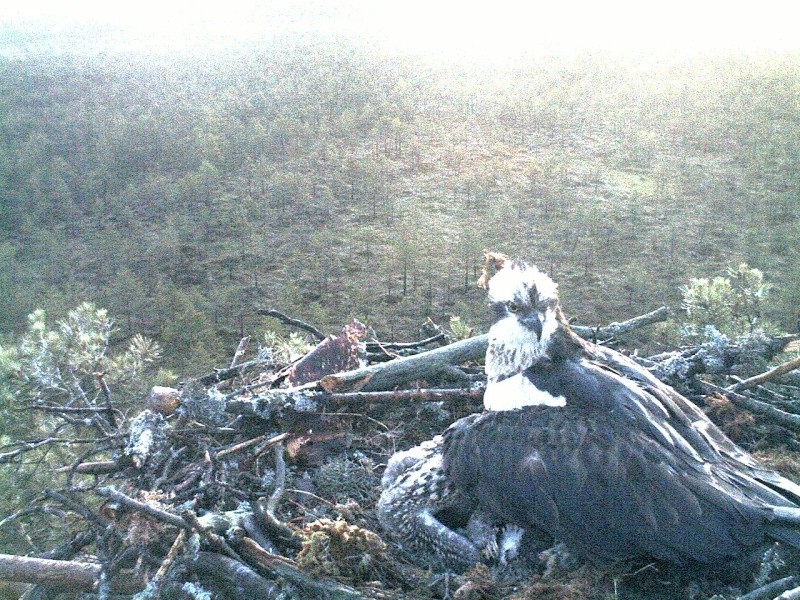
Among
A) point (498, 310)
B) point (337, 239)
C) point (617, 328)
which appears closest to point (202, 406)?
point (498, 310)

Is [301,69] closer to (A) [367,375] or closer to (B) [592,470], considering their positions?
(A) [367,375]

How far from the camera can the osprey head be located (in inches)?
144

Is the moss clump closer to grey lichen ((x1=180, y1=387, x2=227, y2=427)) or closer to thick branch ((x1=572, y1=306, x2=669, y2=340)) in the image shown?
grey lichen ((x1=180, y1=387, x2=227, y2=427))

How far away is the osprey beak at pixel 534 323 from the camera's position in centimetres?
365

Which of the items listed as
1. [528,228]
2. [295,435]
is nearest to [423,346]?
[295,435]

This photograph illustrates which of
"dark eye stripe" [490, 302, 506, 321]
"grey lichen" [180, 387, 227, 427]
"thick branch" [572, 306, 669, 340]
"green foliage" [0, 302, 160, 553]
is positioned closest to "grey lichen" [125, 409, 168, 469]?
"grey lichen" [180, 387, 227, 427]

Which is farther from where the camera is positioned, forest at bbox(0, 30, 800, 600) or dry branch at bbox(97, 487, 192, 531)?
forest at bbox(0, 30, 800, 600)

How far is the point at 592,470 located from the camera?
318 centimetres

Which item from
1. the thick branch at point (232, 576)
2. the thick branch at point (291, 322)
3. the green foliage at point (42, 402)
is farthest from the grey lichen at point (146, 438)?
the thick branch at point (291, 322)

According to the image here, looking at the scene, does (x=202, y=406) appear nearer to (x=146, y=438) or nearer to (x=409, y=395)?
(x=146, y=438)

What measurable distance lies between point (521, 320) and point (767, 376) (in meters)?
1.42

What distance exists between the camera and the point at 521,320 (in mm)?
3689

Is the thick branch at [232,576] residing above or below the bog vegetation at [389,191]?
above

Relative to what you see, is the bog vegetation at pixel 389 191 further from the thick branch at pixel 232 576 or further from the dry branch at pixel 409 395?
the thick branch at pixel 232 576
